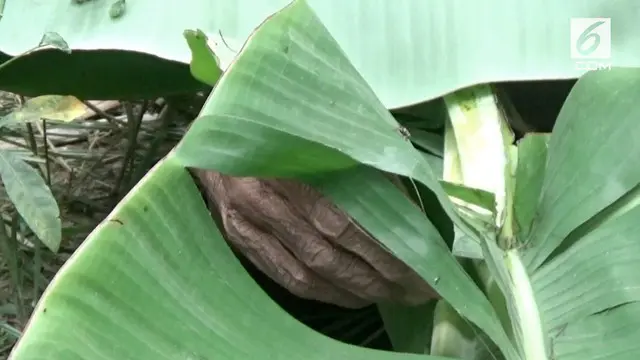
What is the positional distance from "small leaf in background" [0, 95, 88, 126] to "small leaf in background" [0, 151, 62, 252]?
23 millimetres

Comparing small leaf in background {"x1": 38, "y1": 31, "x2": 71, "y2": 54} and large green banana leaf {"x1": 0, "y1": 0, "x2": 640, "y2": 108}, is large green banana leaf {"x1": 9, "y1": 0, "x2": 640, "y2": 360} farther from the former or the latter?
small leaf in background {"x1": 38, "y1": 31, "x2": 71, "y2": 54}

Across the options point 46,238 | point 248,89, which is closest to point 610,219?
point 248,89

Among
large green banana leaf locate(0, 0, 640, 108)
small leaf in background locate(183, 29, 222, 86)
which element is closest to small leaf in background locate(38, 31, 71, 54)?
large green banana leaf locate(0, 0, 640, 108)

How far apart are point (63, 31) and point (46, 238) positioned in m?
0.12

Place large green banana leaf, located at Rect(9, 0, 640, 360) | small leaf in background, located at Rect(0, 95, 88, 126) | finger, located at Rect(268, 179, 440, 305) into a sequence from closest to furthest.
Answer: large green banana leaf, located at Rect(9, 0, 640, 360), finger, located at Rect(268, 179, 440, 305), small leaf in background, located at Rect(0, 95, 88, 126)

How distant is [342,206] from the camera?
34 centimetres

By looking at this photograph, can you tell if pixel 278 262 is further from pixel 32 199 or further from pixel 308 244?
pixel 32 199

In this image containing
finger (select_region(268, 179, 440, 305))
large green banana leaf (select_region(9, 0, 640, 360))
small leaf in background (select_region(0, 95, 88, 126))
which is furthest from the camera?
small leaf in background (select_region(0, 95, 88, 126))

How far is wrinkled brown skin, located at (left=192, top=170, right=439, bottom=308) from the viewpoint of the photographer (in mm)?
381

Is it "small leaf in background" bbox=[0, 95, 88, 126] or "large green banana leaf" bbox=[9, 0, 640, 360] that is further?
"small leaf in background" bbox=[0, 95, 88, 126]

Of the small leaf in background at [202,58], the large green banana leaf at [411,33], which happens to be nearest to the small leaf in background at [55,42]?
the large green banana leaf at [411,33]

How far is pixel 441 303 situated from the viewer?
1.27ft

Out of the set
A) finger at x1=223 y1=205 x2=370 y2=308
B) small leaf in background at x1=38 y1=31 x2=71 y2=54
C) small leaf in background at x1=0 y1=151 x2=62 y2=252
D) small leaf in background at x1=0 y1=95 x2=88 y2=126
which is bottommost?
finger at x1=223 y1=205 x2=370 y2=308

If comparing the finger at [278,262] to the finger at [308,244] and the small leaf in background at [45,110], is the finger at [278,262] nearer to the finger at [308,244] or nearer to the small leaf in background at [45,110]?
the finger at [308,244]
